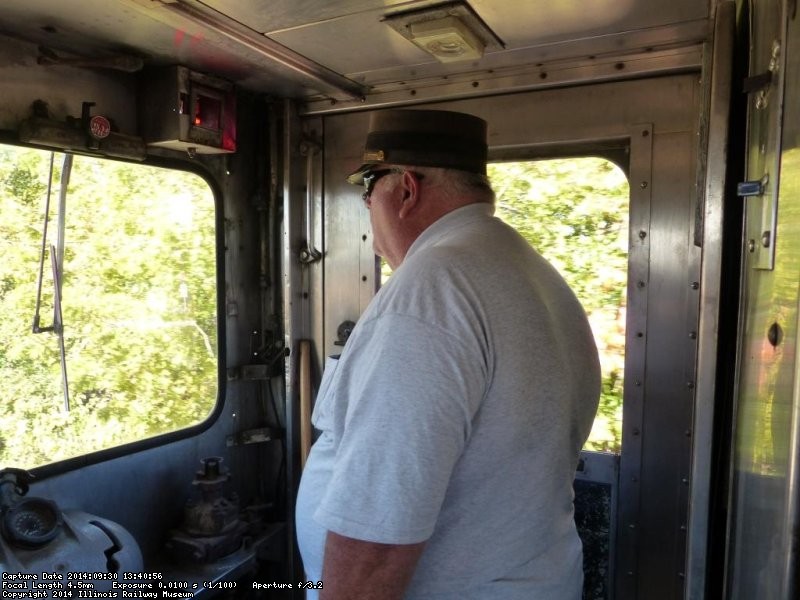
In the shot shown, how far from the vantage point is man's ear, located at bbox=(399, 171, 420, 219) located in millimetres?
1492

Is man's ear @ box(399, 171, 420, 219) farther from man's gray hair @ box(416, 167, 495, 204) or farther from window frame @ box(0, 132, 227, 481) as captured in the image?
window frame @ box(0, 132, 227, 481)

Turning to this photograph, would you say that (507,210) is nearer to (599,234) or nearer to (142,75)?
(599,234)

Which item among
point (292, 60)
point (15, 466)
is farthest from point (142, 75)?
point (15, 466)

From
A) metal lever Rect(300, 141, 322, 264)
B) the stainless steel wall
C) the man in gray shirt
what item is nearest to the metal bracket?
metal lever Rect(300, 141, 322, 264)

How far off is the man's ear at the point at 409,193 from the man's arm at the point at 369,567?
2.44ft

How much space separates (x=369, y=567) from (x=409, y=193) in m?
0.83

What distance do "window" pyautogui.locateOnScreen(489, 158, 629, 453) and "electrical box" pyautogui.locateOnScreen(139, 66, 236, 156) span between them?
129cm

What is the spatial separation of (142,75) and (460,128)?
1.64 meters

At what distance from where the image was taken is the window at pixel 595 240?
2443 millimetres

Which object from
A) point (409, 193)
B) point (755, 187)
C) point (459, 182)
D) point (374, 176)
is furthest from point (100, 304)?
point (755, 187)

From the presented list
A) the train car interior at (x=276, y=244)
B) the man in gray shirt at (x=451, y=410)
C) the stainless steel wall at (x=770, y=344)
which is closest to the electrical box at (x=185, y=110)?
the train car interior at (x=276, y=244)

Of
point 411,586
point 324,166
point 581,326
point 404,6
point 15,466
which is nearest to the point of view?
point 411,586

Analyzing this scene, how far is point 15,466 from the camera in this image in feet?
7.23

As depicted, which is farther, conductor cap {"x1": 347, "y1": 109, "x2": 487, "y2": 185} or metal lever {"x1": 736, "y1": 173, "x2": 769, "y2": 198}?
conductor cap {"x1": 347, "y1": 109, "x2": 487, "y2": 185}
